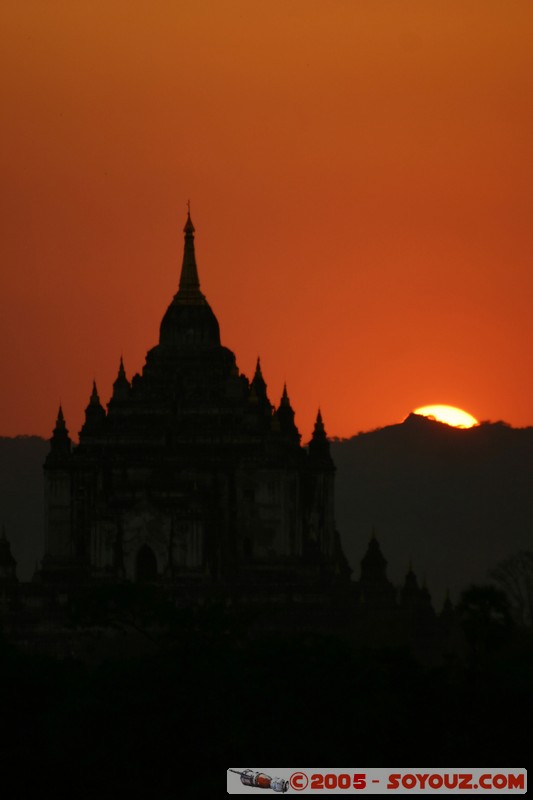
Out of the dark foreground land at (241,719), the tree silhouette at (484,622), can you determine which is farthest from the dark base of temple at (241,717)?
the tree silhouette at (484,622)

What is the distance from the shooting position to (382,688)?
146 metres

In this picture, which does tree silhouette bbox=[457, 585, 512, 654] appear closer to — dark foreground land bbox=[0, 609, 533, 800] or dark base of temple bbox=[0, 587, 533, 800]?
dark base of temple bbox=[0, 587, 533, 800]

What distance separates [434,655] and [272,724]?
182 feet

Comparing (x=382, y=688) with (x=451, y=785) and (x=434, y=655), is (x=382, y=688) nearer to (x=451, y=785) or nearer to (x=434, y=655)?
(x=451, y=785)

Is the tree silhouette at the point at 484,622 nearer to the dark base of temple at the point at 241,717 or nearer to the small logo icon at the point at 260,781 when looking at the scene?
the dark base of temple at the point at 241,717

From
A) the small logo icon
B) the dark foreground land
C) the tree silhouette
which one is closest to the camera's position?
the small logo icon

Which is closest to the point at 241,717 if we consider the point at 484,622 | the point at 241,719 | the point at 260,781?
the point at 241,719

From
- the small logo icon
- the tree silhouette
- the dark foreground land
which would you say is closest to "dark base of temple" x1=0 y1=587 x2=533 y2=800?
the dark foreground land

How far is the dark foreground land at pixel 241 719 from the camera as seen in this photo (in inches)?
5561

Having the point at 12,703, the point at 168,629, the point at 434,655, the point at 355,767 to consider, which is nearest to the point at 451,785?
the point at 355,767

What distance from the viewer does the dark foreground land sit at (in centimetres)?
14125

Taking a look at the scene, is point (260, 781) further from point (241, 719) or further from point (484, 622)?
point (484, 622)

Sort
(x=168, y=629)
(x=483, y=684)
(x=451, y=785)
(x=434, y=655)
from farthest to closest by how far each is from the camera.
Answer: (x=434, y=655) < (x=168, y=629) < (x=483, y=684) < (x=451, y=785)

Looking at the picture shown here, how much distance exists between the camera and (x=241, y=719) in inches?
5635
